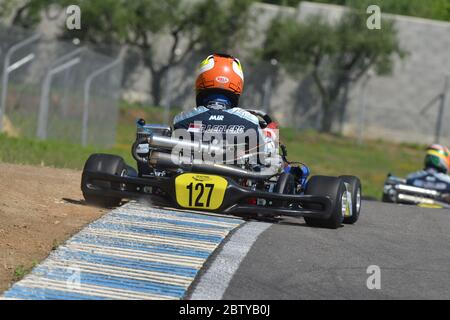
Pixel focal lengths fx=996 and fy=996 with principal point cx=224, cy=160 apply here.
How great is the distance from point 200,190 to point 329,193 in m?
1.17

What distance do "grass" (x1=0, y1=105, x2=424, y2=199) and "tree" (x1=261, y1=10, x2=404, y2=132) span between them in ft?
10.7

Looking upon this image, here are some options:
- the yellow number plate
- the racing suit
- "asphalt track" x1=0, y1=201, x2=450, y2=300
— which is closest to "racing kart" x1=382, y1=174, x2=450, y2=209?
the racing suit

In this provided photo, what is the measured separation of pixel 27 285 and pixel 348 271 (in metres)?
2.17

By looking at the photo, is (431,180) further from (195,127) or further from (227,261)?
(227,261)

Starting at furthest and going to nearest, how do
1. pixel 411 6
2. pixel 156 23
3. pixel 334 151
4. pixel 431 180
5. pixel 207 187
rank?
pixel 411 6 < pixel 156 23 < pixel 334 151 < pixel 431 180 < pixel 207 187

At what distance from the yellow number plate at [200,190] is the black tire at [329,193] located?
2.87ft

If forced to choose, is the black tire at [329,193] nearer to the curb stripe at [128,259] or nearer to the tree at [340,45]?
the curb stripe at [128,259]

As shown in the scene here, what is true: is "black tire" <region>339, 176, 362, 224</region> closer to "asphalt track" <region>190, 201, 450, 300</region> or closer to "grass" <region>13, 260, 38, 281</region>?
"asphalt track" <region>190, 201, 450, 300</region>

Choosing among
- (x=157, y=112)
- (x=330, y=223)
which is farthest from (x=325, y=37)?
(x=330, y=223)

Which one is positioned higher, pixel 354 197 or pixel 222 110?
pixel 222 110

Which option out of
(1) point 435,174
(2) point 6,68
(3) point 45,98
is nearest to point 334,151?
(3) point 45,98

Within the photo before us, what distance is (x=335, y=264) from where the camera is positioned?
689 cm

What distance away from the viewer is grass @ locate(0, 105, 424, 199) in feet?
72.8

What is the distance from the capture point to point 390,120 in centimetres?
3266
